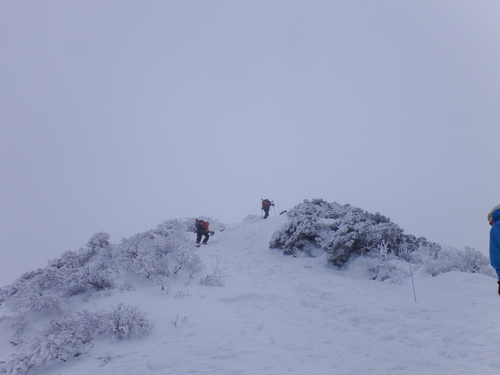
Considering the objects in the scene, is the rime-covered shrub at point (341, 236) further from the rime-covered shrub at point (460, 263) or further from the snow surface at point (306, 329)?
the rime-covered shrub at point (460, 263)

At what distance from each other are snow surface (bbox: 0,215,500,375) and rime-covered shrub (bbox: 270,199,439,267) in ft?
5.72

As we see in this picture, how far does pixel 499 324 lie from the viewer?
5930mm

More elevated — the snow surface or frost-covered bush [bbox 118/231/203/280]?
frost-covered bush [bbox 118/231/203/280]

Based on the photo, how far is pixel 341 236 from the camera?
43.9 feet

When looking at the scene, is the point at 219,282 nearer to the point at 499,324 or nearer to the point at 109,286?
the point at 109,286

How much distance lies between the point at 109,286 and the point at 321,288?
6.80 metres

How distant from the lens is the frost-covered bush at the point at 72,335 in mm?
5945

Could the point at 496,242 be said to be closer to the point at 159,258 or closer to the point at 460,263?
the point at 460,263

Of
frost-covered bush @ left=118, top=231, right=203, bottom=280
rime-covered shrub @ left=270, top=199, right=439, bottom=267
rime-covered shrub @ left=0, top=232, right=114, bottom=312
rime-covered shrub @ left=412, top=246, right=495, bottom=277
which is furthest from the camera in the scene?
rime-covered shrub @ left=270, top=199, right=439, bottom=267

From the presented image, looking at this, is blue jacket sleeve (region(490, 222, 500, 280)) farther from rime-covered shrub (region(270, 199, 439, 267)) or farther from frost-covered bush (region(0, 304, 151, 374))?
rime-covered shrub (region(270, 199, 439, 267))

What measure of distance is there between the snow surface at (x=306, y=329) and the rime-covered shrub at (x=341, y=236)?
174cm

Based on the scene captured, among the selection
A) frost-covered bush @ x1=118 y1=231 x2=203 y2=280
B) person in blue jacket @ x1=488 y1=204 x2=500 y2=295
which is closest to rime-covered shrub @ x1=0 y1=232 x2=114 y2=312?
frost-covered bush @ x1=118 y1=231 x2=203 y2=280

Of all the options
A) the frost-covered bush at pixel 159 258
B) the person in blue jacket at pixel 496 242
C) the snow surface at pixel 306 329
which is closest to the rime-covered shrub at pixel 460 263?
the snow surface at pixel 306 329

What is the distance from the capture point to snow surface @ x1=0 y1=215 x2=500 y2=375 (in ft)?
17.7
